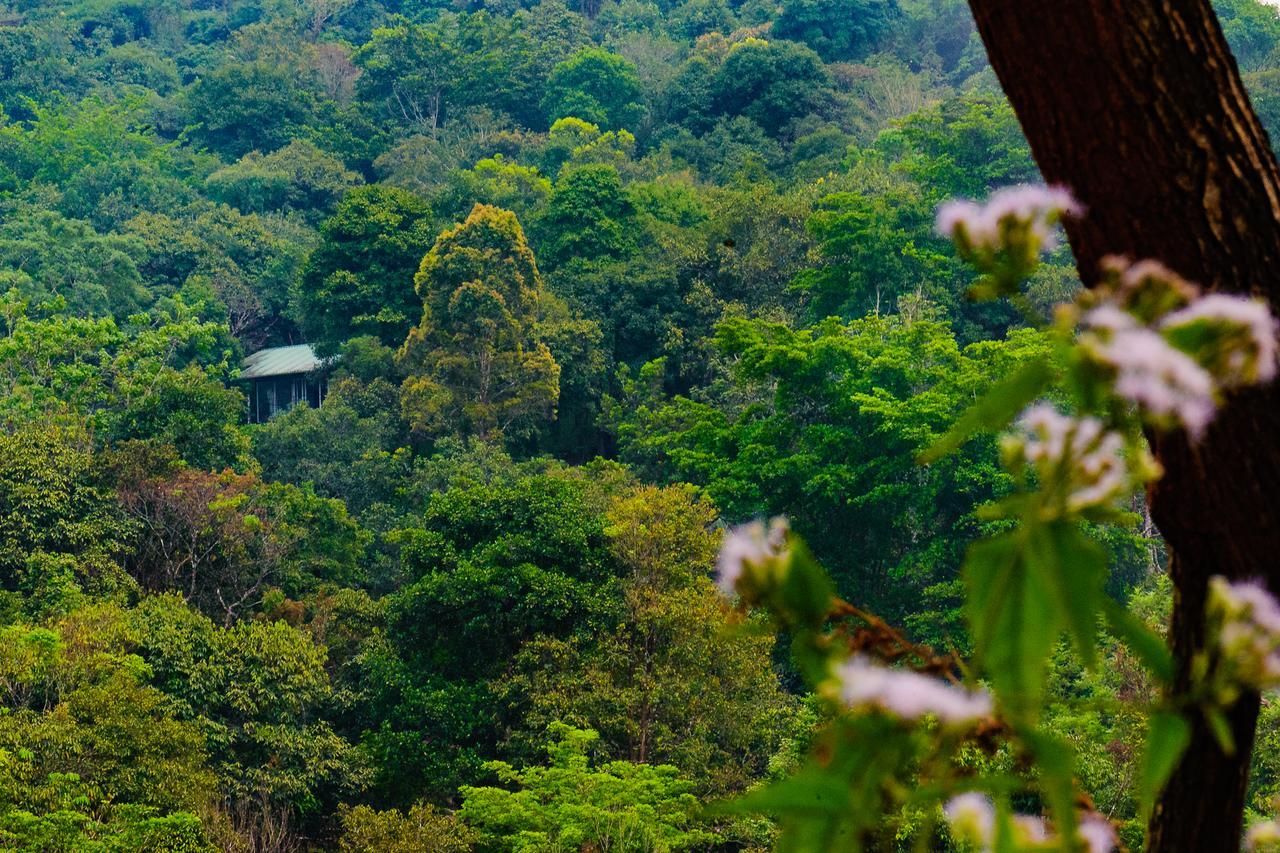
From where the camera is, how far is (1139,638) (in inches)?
25.7

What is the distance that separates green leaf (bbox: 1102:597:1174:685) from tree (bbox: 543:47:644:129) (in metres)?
30.6

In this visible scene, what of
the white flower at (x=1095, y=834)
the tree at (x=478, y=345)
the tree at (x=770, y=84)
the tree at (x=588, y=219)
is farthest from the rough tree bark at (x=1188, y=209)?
the tree at (x=770, y=84)

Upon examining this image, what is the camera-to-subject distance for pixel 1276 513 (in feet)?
2.89

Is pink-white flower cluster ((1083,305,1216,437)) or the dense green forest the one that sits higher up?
pink-white flower cluster ((1083,305,1216,437))

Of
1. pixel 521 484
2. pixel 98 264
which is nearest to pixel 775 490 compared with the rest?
pixel 521 484

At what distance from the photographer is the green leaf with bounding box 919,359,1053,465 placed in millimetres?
640

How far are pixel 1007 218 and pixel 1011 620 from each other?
0.80 feet

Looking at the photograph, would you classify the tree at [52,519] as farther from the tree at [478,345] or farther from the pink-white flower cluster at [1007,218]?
the pink-white flower cluster at [1007,218]

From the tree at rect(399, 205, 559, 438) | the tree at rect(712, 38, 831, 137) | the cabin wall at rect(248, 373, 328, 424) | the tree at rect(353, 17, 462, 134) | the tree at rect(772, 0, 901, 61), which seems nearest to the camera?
the tree at rect(399, 205, 559, 438)

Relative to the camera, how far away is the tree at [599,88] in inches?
1209

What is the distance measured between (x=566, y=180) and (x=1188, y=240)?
835 inches

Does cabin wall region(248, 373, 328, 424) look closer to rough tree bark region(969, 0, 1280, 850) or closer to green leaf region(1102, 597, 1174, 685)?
rough tree bark region(969, 0, 1280, 850)

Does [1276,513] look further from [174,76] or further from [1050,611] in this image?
[174,76]

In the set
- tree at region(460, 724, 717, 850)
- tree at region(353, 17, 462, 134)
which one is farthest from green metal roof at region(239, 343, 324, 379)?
tree at region(460, 724, 717, 850)
